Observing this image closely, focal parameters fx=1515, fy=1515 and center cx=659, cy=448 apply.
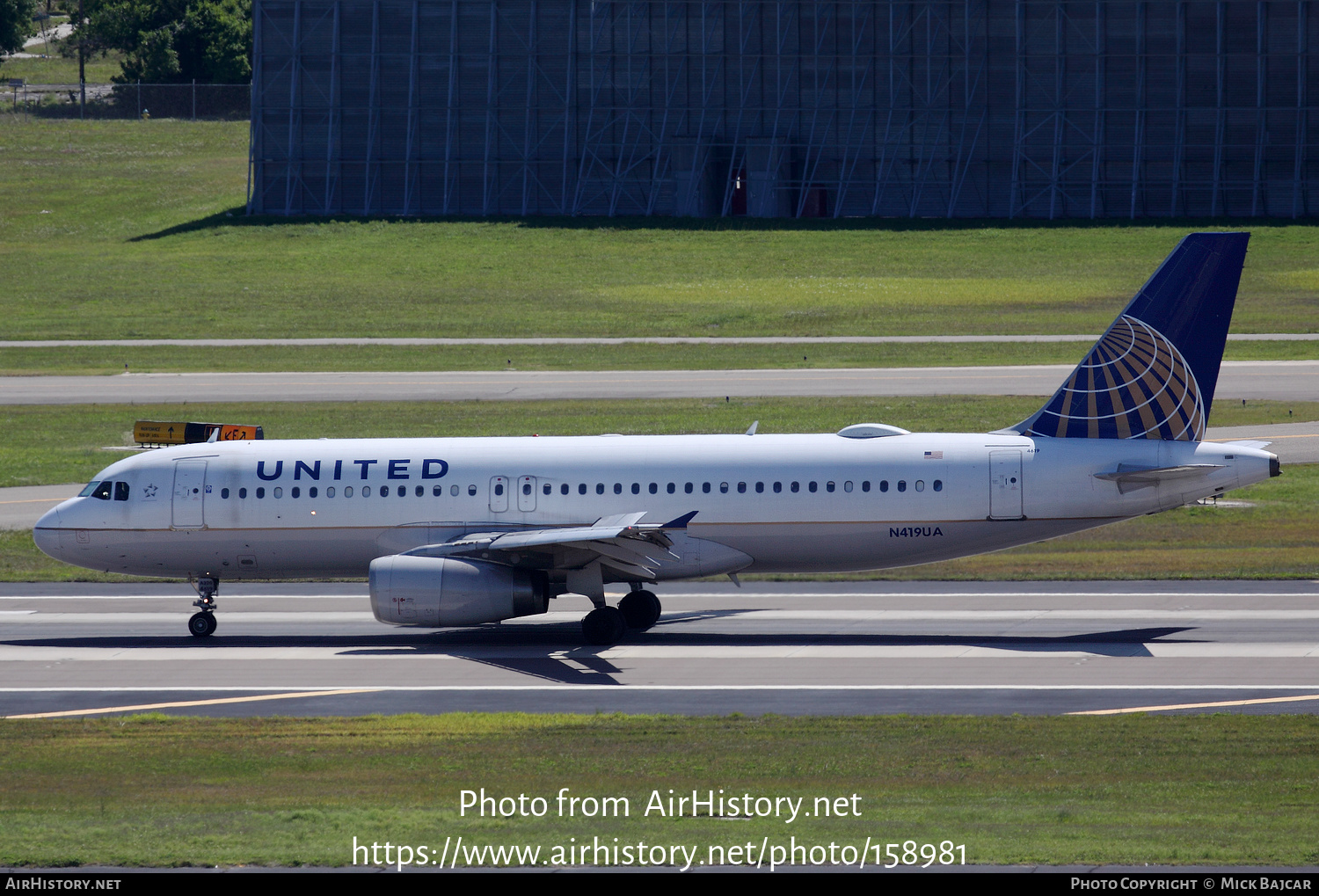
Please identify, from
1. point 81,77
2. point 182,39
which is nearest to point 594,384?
point 182,39

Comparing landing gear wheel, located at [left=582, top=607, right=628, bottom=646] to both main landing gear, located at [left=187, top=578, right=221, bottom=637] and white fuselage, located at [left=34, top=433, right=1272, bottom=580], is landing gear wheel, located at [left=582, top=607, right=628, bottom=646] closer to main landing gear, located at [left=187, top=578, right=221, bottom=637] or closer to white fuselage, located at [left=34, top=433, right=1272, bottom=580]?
white fuselage, located at [left=34, top=433, right=1272, bottom=580]

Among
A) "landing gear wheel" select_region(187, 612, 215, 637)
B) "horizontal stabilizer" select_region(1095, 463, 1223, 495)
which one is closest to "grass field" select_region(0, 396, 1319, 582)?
"horizontal stabilizer" select_region(1095, 463, 1223, 495)

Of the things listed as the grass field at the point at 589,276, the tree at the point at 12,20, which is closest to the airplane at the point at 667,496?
the grass field at the point at 589,276

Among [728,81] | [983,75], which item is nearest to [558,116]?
[728,81]

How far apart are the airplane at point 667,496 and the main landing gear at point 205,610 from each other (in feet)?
0.13

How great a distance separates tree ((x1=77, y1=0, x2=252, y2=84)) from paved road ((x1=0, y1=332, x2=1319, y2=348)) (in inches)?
3584

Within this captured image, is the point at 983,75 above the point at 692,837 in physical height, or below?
above

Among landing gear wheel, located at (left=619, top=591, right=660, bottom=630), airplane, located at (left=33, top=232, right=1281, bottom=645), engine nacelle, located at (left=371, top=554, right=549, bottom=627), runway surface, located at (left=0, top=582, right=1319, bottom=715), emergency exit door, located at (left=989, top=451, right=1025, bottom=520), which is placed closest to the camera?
runway surface, located at (left=0, top=582, right=1319, bottom=715)

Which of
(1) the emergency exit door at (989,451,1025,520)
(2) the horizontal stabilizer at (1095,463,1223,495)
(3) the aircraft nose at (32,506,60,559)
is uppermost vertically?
(2) the horizontal stabilizer at (1095,463,1223,495)

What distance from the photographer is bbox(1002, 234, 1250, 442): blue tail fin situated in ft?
93.8

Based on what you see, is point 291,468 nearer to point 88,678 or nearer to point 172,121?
point 88,678

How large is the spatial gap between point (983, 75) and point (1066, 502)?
237ft

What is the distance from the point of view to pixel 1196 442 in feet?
93.7

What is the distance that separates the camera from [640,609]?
2961 cm
